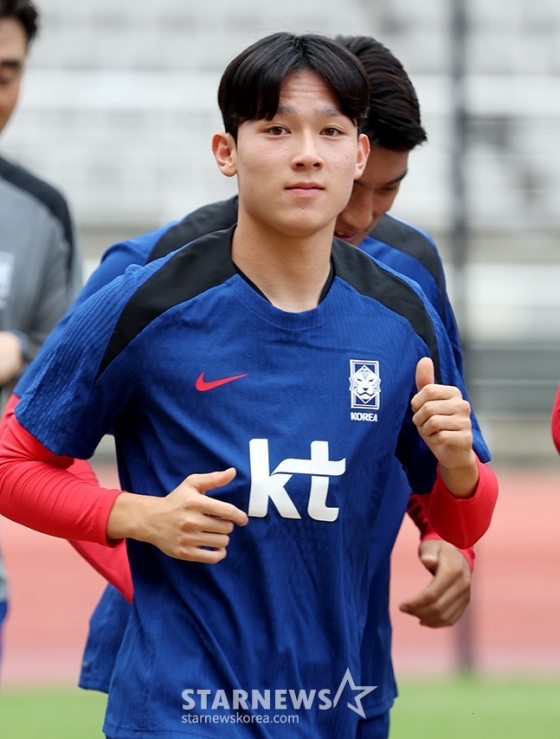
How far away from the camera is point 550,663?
7387 mm

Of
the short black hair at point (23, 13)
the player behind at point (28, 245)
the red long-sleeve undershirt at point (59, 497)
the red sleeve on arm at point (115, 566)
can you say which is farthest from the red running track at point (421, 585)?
the red long-sleeve undershirt at point (59, 497)

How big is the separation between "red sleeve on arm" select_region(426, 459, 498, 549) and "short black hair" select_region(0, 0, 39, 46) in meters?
1.95

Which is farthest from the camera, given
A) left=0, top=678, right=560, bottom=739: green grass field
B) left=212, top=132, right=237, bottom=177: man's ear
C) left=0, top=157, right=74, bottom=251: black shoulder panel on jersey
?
left=0, top=678, right=560, bottom=739: green grass field

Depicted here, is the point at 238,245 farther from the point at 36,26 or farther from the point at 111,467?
the point at 111,467

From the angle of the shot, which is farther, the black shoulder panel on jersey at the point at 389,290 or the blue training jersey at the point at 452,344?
the blue training jersey at the point at 452,344

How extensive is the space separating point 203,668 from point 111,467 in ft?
36.2

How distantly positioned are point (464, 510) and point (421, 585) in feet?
26.8

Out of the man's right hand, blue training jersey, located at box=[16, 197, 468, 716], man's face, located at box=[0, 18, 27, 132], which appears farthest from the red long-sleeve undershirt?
man's face, located at box=[0, 18, 27, 132]

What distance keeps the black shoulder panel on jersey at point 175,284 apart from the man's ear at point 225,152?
0.12 m

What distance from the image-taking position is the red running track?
24.5 feet

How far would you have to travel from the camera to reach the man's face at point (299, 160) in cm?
221

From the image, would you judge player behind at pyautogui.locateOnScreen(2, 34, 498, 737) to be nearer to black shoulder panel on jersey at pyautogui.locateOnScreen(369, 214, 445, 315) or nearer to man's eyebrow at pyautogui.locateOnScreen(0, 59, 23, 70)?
black shoulder panel on jersey at pyautogui.locateOnScreen(369, 214, 445, 315)

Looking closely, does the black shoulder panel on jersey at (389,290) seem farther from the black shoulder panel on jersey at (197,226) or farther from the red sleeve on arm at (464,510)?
the black shoulder panel on jersey at (197,226)

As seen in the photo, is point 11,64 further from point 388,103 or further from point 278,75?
point 278,75
